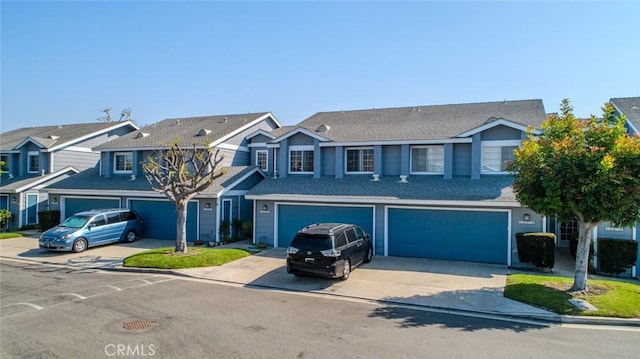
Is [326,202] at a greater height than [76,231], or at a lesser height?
greater

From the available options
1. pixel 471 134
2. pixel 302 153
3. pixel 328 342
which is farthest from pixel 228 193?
pixel 328 342

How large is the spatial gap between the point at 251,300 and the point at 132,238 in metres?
13.1

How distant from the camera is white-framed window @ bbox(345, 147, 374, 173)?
806 inches

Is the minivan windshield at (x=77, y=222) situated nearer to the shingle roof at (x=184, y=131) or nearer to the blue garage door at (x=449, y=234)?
the shingle roof at (x=184, y=131)

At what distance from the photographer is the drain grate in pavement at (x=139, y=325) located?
8717mm

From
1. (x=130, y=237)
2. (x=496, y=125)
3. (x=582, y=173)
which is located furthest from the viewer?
(x=130, y=237)

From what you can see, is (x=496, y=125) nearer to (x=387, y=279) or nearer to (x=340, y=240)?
(x=387, y=279)

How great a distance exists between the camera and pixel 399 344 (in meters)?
7.88

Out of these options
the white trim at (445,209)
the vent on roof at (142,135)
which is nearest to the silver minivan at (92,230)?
the vent on roof at (142,135)

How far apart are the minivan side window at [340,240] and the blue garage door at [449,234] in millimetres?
A: 4534

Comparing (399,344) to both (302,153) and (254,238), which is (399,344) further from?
(302,153)

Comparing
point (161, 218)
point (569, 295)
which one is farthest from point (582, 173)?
point (161, 218)

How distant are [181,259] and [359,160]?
996cm

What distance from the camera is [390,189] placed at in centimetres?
1789
